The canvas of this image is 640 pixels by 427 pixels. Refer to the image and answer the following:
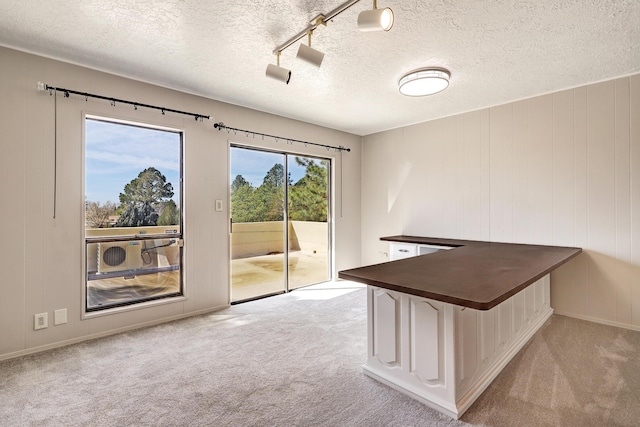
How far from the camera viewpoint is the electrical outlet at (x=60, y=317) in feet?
8.53

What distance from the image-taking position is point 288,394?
1.96 meters

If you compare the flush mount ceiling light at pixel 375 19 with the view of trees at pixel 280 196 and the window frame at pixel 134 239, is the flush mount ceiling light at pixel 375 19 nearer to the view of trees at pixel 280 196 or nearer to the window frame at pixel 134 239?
the window frame at pixel 134 239

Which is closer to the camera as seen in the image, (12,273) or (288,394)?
(288,394)

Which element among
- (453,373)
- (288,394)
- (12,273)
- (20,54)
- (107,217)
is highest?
(20,54)

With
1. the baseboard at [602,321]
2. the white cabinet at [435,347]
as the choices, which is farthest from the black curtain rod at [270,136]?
the baseboard at [602,321]

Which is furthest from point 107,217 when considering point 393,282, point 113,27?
point 393,282

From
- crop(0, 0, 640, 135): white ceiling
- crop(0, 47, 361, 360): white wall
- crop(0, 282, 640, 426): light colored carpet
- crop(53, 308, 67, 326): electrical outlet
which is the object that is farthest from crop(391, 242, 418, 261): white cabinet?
crop(53, 308, 67, 326): electrical outlet

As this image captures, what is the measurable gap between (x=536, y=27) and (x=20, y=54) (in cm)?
389

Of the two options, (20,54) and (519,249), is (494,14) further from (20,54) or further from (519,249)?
(20,54)

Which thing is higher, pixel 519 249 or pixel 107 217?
pixel 107 217

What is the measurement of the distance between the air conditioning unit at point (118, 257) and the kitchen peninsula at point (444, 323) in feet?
7.47

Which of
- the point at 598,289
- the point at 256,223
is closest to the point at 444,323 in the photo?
the point at 598,289

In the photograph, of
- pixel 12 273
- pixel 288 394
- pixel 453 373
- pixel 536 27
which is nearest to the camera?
pixel 453 373

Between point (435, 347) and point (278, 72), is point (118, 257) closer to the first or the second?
point (278, 72)
